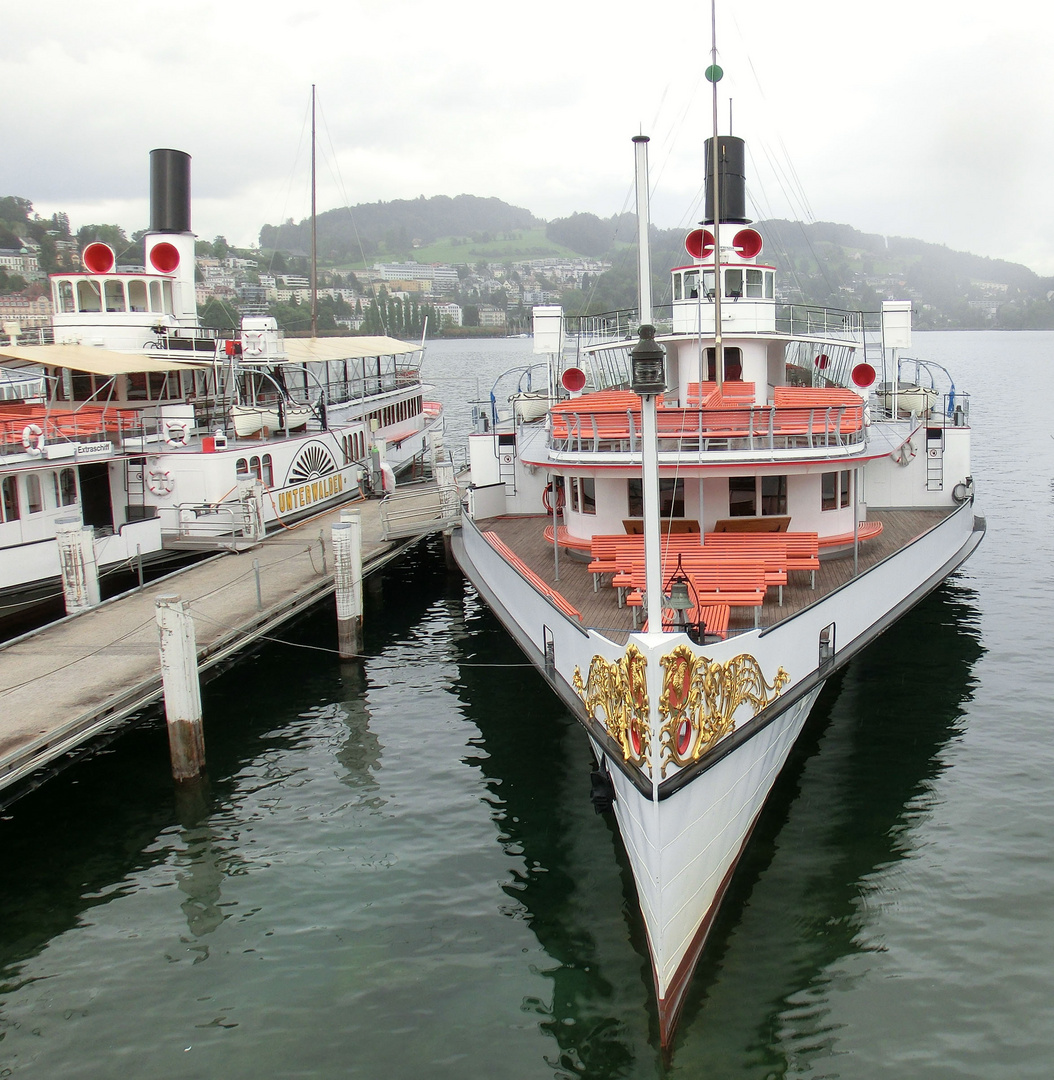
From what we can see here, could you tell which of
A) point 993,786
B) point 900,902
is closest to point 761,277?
point 993,786

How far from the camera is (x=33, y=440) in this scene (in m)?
23.4

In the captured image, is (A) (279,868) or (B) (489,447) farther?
(B) (489,447)

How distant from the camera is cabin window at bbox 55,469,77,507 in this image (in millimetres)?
24188

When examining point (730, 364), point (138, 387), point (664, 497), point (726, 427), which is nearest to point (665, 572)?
point (726, 427)

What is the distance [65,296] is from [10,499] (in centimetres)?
1200

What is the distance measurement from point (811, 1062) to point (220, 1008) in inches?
238

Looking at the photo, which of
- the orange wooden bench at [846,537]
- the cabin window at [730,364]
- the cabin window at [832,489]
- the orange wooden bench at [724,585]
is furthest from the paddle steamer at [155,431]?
the orange wooden bench at [846,537]

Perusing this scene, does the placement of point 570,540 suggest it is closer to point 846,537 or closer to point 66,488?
point 846,537

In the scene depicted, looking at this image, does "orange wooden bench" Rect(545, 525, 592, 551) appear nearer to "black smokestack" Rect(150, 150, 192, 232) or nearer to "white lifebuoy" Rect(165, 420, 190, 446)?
"white lifebuoy" Rect(165, 420, 190, 446)

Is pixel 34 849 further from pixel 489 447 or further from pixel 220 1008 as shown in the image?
pixel 489 447

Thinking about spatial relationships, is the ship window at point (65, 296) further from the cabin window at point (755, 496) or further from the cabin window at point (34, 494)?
the cabin window at point (755, 496)

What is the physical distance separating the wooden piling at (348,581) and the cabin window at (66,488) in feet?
24.8

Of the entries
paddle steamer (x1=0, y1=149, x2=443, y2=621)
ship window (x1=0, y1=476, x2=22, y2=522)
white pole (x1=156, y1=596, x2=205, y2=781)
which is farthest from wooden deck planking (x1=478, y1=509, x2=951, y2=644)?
ship window (x1=0, y1=476, x2=22, y2=522)

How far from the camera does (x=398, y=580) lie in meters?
30.0
